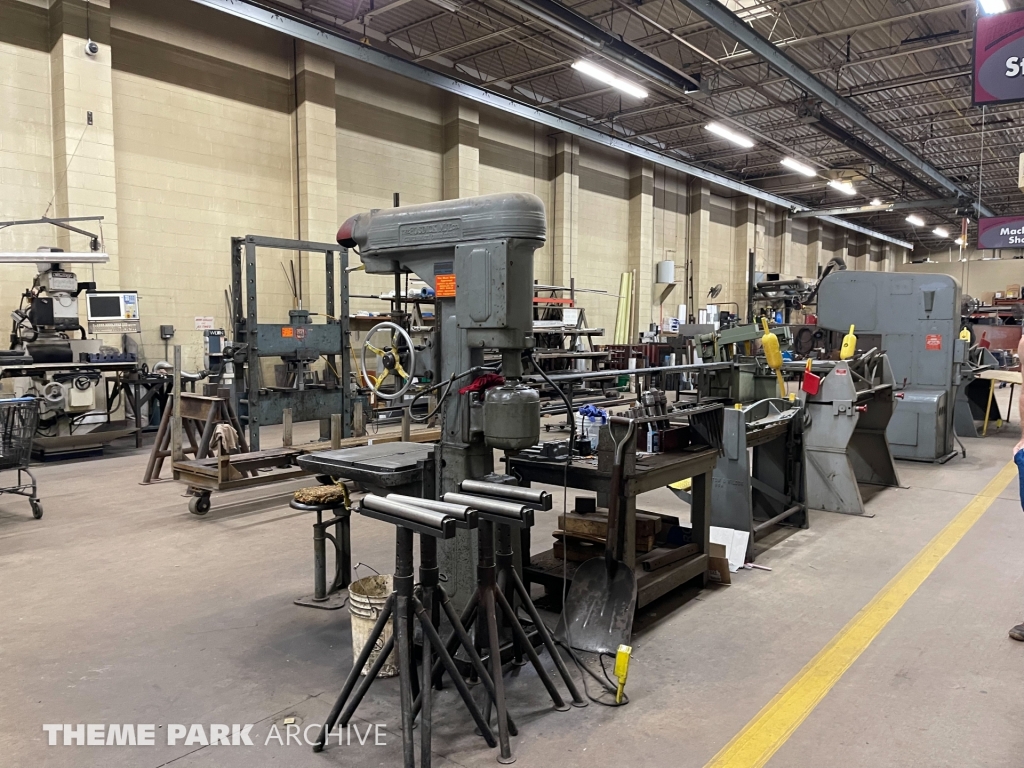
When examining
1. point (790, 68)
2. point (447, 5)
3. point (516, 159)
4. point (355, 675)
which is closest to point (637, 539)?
point (355, 675)

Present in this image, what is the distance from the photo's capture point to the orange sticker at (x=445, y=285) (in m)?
2.54

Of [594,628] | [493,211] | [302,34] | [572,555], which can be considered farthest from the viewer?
[302,34]

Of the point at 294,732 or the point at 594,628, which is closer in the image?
the point at 294,732

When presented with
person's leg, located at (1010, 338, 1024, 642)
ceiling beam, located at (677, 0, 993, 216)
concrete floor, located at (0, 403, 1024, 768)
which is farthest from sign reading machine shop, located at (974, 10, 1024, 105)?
ceiling beam, located at (677, 0, 993, 216)

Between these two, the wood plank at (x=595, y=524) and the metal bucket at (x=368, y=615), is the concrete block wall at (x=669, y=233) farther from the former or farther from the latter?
the metal bucket at (x=368, y=615)

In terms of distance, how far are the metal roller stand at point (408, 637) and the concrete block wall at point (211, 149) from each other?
21.7ft

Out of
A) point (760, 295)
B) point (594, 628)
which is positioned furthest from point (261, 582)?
point (760, 295)

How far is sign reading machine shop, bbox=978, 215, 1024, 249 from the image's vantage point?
7.87 m

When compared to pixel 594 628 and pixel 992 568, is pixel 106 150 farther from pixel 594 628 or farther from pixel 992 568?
pixel 992 568

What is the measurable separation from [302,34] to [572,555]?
7190 millimetres

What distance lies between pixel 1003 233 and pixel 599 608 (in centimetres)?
794

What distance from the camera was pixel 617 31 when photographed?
9.52 m

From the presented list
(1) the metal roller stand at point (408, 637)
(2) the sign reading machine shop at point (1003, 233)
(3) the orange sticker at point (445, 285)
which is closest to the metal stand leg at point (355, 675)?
(1) the metal roller stand at point (408, 637)

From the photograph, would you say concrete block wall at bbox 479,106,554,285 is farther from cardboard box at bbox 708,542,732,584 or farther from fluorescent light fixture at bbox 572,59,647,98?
cardboard box at bbox 708,542,732,584
